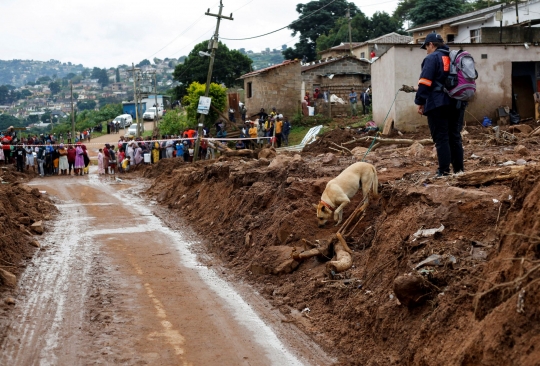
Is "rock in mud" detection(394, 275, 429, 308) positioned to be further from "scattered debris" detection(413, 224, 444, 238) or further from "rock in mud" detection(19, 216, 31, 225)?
"rock in mud" detection(19, 216, 31, 225)

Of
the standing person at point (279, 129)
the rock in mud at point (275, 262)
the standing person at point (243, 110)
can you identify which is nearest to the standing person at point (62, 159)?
the standing person at point (279, 129)

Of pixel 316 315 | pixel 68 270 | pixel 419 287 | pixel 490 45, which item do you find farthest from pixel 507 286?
pixel 490 45

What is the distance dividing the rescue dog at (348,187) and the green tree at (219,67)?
177 ft

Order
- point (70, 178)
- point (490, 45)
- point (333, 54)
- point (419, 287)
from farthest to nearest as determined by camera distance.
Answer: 1. point (333, 54)
2. point (70, 178)
3. point (490, 45)
4. point (419, 287)

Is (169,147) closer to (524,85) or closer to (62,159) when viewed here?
(62,159)

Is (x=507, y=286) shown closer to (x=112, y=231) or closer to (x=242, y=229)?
(x=242, y=229)

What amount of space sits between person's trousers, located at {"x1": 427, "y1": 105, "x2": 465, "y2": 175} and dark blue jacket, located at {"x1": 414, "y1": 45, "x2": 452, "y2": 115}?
0.47 ft

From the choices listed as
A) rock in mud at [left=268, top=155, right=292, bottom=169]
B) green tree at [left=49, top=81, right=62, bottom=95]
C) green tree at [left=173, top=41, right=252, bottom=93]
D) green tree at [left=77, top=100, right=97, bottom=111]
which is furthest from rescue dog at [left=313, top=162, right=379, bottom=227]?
green tree at [left=49, top=81, right=62, bottom=95]

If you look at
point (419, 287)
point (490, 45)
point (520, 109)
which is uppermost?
point (490, 45)

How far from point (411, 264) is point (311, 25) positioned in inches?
2849

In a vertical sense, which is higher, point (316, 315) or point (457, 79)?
point (457, 79)

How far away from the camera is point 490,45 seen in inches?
1052

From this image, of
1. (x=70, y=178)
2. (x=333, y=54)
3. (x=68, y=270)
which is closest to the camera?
(x=68, y=270)

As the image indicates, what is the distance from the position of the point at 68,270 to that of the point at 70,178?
70.1 feet
